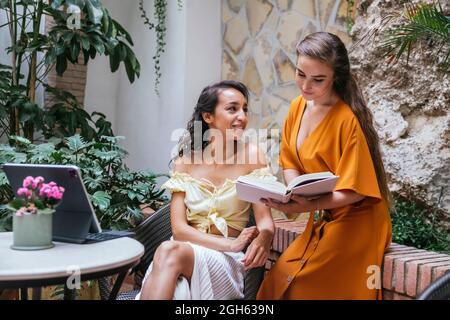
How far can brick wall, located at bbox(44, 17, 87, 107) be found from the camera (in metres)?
4.56

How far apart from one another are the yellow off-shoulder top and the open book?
13.4 inches

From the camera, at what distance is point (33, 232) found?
65.4 inches

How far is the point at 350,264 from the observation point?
189cm

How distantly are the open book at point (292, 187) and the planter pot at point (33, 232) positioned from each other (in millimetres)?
622

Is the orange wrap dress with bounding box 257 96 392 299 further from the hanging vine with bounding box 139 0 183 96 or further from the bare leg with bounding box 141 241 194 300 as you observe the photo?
the hanging vine with bounding box 139 0 183 96

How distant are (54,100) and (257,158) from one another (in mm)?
2843

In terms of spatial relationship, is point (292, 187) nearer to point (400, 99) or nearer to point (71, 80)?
point (400, 99)

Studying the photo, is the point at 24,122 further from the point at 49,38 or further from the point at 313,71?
the point at 313,71

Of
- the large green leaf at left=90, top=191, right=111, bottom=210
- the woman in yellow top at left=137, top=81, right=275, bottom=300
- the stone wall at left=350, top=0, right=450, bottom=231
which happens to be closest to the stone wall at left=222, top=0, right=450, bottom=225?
the stone wall at left=350, top=0, right=450, bottom=231

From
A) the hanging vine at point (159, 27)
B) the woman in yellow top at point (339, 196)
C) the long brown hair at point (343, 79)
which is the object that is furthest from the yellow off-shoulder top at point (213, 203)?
the hanging vine at point (159, 27)

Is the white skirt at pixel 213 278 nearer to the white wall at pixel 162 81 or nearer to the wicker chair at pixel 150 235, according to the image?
the wicker chair at pixel 150 235

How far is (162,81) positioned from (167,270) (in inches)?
126

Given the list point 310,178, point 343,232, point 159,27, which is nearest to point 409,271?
point 343,232
